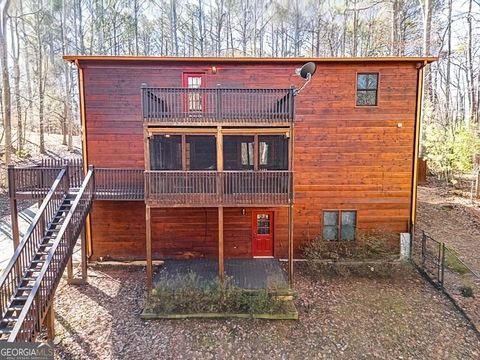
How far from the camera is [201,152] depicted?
436 inches

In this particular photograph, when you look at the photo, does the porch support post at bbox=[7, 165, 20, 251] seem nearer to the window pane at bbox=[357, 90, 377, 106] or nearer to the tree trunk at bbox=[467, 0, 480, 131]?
the window pane at bbox=[357, 90, 377, 106]

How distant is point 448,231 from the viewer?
1295 centimetres

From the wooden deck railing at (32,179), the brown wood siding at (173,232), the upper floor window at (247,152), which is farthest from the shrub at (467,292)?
the wooden deck railing at (32,179)

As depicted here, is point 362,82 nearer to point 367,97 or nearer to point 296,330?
point 367,97

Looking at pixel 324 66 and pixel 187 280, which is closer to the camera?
pixel 187 280

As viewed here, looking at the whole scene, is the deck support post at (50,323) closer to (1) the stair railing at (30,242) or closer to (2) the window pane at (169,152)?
(1) the stair railing at (30,242)

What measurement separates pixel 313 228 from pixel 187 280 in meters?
5.11

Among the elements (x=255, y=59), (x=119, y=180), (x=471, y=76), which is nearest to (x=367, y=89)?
(x=255, y=59)

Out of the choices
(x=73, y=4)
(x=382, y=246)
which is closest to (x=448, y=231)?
(x=382, y=246)

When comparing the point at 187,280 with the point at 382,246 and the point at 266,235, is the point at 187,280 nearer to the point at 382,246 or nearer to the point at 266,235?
the point at 266,235

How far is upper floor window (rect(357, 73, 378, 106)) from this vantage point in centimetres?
1048

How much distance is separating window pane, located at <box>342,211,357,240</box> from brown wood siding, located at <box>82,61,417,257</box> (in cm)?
23

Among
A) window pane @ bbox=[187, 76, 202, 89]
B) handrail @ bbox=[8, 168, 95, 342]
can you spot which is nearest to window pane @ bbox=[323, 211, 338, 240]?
window pane @ bbox=[187, 76, 202, 89]

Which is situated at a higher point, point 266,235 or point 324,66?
point 324,66
